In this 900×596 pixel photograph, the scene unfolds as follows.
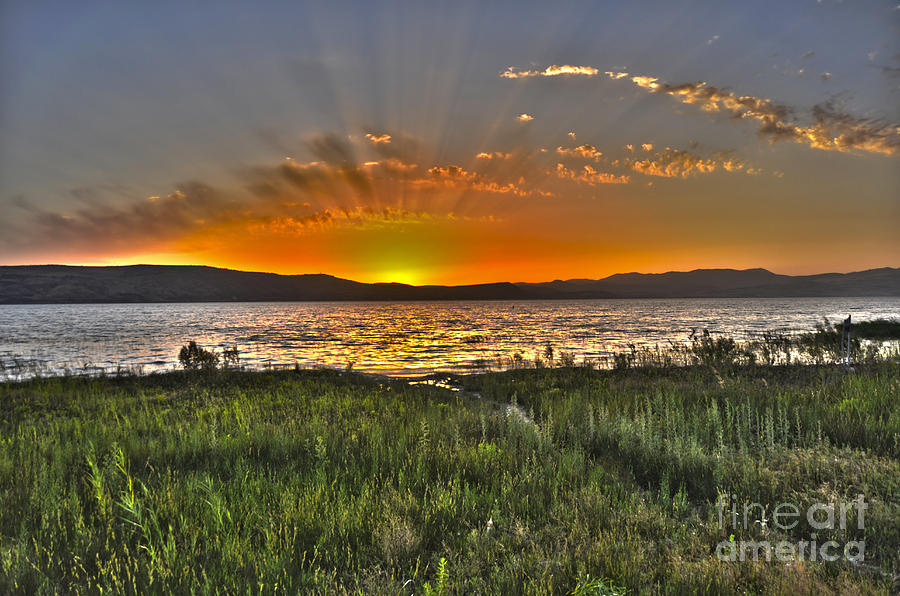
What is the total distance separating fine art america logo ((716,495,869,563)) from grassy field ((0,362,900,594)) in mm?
79

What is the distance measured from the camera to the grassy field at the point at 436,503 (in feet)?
11.1

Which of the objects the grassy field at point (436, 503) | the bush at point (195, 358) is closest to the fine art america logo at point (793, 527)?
the grassy field at point (436, 503)

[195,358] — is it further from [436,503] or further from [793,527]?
[793,527]

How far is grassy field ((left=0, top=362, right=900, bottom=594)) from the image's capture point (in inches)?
133

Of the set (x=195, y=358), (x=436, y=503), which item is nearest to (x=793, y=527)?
(x=436, y=503)

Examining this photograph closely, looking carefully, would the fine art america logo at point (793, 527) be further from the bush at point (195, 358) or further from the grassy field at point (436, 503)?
the bush at point (195, 358)

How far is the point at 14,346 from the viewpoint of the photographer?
130 ft

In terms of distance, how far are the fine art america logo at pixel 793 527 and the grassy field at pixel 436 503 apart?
0.26ft

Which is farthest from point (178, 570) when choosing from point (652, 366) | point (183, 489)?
point (652, 366)

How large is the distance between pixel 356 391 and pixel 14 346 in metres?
44.7

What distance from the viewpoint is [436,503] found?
15.0 ft

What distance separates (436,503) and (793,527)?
3692 millimetres

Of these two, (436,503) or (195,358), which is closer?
(436,503)

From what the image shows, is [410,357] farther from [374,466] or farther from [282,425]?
[374,466]
